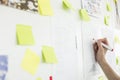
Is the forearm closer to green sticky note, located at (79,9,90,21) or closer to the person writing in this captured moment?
the person writing

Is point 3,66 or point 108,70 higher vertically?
point 3,66

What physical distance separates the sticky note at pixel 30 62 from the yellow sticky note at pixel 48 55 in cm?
3

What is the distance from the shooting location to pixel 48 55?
0.82m

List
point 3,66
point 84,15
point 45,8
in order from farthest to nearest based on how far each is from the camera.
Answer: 1. point 84,15
2. point 45,8
3. point 3,66

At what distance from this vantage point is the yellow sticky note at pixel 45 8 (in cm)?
80

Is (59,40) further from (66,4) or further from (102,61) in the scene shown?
(102,61)

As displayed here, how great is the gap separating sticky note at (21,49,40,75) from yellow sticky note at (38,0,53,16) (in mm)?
156

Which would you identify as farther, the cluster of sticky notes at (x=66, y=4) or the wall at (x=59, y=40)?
the cluster of sticky notes at (x=66, y=4)

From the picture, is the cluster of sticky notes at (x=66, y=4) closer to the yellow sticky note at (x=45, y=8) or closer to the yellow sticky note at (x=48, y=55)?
the yellow sticky note at (x=45, y=8)

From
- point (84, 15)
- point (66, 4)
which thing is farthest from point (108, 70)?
point (66, 4)

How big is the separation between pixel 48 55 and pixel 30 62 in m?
0.10

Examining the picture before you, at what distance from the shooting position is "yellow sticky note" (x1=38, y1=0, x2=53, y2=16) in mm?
796

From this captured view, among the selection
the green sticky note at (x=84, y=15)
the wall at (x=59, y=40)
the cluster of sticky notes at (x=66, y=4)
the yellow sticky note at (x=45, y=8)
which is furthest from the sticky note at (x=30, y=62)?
the green sticky note at (x=84, y=15)

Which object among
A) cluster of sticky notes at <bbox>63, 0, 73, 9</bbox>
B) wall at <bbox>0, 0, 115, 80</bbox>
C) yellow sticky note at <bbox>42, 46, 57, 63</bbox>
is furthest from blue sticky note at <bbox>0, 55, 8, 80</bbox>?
cluster of sticky notes at <bbox>63, 0, 73, 9</bbox>
